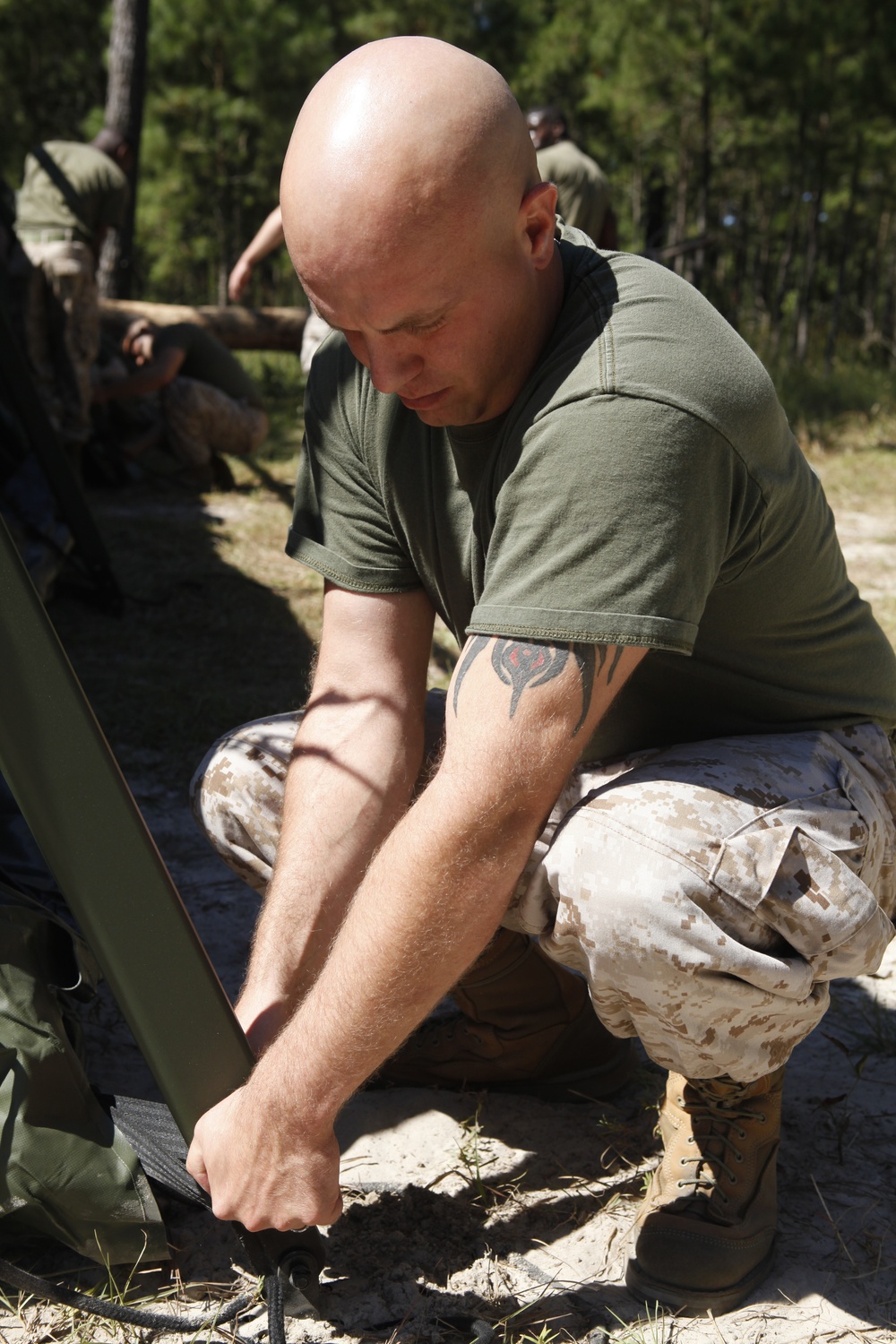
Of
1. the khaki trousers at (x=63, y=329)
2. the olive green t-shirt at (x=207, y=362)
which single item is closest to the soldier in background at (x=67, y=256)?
the khaki trousers at (x=63, y=329)

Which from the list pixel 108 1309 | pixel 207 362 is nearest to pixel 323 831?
pixel 108 1309

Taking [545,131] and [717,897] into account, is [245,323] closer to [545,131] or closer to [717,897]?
[545,131]

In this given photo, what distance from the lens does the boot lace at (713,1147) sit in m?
1.61

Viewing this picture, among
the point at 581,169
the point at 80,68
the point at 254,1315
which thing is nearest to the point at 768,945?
the point at 254,1315

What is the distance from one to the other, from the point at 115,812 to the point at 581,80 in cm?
2079

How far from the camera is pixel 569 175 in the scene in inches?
242

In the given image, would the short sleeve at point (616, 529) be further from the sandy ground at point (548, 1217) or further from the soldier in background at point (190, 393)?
the soldier in background at point (190, 393)

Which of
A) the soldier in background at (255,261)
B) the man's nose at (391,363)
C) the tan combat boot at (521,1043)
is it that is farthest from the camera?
the soldier in background at (255,261)

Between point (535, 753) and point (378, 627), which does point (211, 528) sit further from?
point (535, 753)

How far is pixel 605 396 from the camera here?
1332 mm

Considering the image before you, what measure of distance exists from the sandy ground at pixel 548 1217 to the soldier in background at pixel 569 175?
5.07 meters

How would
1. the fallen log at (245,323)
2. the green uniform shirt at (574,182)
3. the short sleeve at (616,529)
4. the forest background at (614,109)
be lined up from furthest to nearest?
the forest background at (614,109) → the fallen log at (245,323) → the green uniform shirt at (574,182) → the short sleeve at (616,529)

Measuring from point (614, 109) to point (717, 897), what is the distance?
58.4ft

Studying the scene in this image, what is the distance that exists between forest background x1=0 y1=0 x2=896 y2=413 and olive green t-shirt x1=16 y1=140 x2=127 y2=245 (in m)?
4.56
